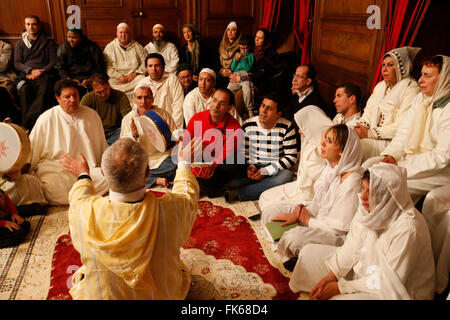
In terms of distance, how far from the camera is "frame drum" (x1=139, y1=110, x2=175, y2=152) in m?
3.18

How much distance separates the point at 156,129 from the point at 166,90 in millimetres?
1597

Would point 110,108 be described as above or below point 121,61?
below

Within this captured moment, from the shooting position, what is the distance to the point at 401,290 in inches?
67.5

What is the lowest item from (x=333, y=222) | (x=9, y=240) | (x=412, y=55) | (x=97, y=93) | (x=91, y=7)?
(x=9, y=240)

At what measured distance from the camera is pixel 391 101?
3396 mm

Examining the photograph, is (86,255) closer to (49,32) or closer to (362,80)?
(362,80)

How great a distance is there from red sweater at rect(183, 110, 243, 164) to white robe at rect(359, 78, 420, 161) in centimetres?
124

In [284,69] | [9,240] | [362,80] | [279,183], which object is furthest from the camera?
[284,69]

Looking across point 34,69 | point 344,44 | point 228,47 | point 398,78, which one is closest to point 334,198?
point 398,78

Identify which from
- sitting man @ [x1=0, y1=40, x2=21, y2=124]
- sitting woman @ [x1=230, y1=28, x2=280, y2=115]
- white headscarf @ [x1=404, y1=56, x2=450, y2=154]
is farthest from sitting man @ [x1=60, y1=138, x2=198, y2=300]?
sitting man @ [x1=0, y1=40, x2=21, y2=124]

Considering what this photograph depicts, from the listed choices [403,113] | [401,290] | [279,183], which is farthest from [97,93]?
[401,290]

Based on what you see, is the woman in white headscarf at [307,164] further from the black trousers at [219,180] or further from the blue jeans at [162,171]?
the blue jeans at [162,171]

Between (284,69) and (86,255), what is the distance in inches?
178

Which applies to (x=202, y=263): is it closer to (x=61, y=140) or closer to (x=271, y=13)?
(x=61, y=140)
